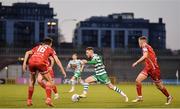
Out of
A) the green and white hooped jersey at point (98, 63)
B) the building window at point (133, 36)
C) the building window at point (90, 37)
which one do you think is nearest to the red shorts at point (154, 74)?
the green and white hooped jersey at point (98, 63)

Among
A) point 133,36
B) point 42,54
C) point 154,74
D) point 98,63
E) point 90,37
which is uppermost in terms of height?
point 133,36

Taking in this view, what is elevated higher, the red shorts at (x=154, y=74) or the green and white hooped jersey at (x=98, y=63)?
the green and white hooped jersey at (x=98, y=63)

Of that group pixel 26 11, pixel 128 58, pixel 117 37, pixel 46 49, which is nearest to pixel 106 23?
pixel 117 37

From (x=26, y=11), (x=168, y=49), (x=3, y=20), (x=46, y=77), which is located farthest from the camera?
(x=26, y=11)

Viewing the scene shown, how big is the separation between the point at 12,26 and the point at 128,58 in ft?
163

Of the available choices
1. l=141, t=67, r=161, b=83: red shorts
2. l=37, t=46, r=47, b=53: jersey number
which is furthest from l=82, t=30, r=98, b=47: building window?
l=37, t=46, r=47, b=53: jersey number

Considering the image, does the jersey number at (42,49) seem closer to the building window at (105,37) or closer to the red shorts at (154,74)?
the red shorts at (154,74)

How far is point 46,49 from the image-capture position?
56.6 feet

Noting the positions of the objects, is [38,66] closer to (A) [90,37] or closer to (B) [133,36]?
(B) [133,36]

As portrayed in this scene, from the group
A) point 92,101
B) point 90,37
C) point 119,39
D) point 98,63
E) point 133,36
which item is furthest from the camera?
point 119,39

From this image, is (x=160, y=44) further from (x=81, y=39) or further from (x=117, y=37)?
(x=81, y=39)

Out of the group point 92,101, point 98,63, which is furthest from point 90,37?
point 98,63

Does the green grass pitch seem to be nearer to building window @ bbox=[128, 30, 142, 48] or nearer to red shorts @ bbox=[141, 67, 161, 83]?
red shorts @ bbox=[141, 67, 161, 83]

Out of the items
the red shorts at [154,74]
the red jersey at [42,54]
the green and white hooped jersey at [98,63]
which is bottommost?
the red shorts at [154,74]
